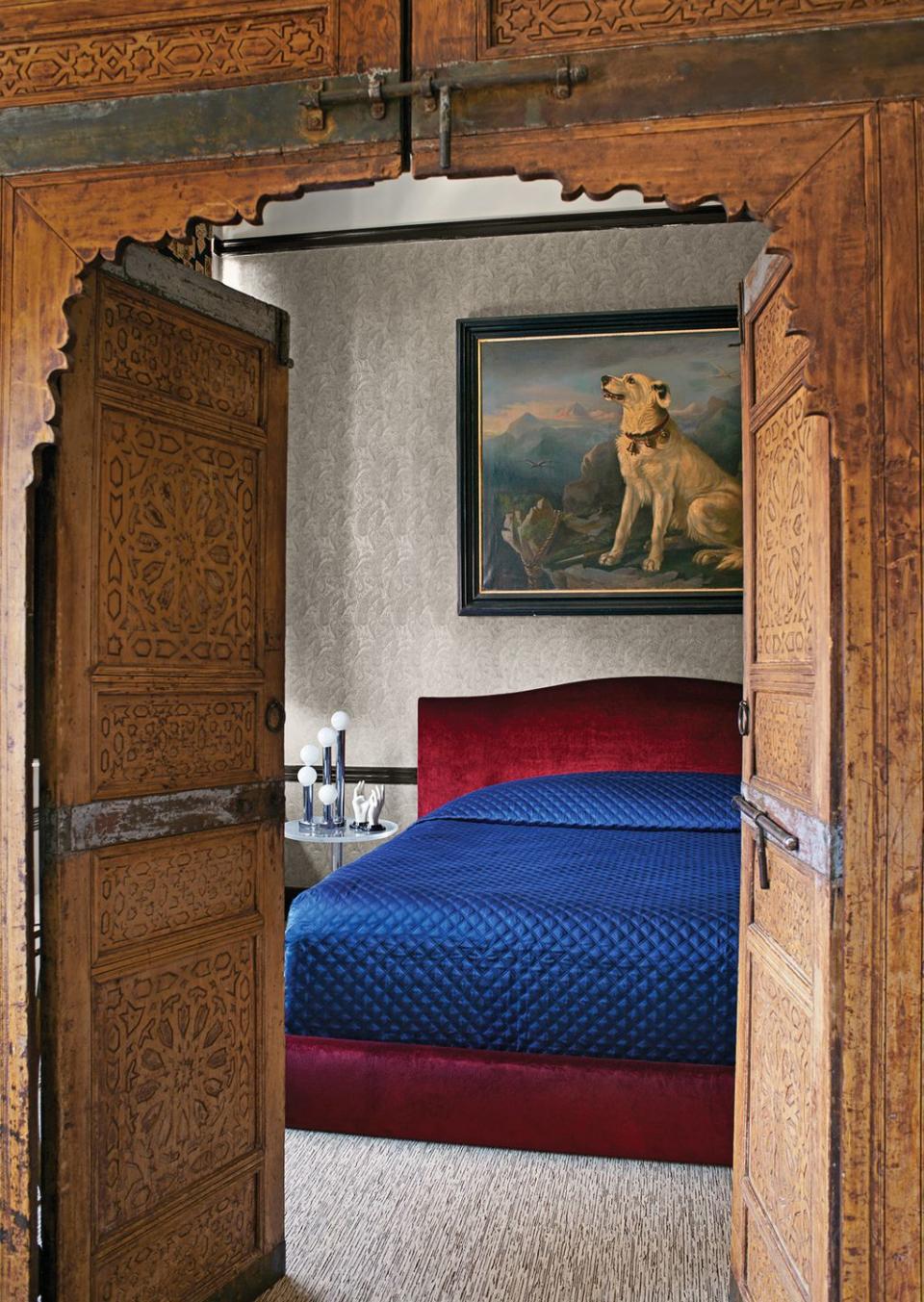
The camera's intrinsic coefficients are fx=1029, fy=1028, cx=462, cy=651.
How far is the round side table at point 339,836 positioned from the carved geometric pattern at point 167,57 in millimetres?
2934

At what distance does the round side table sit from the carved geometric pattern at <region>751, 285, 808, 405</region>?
8.76 feet

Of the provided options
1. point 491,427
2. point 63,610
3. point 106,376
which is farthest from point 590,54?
point 491,427

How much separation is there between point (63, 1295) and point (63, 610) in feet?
3.72

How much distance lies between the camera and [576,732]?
14.7 feet

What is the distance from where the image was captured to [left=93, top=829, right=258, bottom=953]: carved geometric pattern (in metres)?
1.81

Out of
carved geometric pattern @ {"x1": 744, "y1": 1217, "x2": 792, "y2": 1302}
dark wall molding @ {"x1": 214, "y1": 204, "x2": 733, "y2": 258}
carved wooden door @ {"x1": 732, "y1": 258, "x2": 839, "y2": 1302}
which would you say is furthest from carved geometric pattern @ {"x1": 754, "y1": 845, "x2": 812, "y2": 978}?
dark wall molding @ {"x1": 214, "y1": 204, "x2": 733, "y2": 258}

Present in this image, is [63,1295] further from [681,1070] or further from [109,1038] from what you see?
[681,1070]

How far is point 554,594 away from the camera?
444cm

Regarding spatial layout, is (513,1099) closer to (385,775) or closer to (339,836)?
(339,836)

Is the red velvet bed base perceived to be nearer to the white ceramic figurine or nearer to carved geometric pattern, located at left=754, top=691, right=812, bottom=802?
carved geometric pattern, located at left=754, top=691, right=812, bottom=802

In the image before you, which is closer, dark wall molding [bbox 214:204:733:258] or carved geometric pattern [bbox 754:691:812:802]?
carved geometric pattern [bbox 754:691:812:802]

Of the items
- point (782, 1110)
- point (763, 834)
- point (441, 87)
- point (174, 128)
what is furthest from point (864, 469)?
point (174, 128)

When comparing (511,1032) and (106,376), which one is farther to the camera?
(511,1032)

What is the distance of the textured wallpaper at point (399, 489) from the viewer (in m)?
4.45
